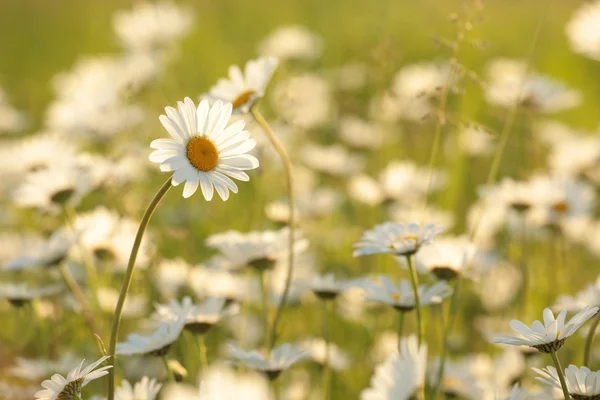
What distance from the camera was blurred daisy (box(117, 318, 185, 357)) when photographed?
5.18 feet

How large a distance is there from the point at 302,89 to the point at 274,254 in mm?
2762

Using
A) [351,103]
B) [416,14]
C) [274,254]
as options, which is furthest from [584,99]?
[274,254]

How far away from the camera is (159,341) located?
1.60 meters

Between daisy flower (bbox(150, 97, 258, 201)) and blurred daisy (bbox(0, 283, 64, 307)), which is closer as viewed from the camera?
daisy flower (bbox(150, 97, 258, 201))

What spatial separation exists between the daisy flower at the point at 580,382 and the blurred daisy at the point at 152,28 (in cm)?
347

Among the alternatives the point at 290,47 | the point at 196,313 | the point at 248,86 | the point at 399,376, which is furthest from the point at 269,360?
the point at 290,47

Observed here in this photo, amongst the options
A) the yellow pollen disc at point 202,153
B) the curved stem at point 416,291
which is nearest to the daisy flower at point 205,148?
the yellow pollen disc at point 202,153

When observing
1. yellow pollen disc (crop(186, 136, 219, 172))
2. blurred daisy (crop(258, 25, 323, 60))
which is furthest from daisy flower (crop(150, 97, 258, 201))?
blurred daisy (crop(258, 25, 323, 60))

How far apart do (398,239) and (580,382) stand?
507 millimetres

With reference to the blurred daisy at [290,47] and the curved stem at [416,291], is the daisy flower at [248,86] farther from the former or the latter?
the blurred daisy at [290,47]

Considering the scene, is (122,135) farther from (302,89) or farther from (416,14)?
(416,14)

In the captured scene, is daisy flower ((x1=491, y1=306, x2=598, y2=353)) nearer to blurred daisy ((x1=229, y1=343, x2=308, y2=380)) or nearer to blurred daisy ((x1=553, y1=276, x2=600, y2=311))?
blurred daisy ((x1=553, y1=276, x2=600, y2=311))

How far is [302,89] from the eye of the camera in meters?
4.71

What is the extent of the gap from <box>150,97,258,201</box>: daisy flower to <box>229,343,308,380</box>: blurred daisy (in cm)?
40
